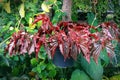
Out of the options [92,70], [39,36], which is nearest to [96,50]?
[39,36]

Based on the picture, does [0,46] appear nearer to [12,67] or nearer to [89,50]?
[12,67]

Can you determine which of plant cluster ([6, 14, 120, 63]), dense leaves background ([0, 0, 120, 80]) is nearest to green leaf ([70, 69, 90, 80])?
dense leaves background ([0, 0, 120, 80])

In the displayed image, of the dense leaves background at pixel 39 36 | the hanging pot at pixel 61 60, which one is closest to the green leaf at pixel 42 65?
the dense leaves background at pixel 39 36

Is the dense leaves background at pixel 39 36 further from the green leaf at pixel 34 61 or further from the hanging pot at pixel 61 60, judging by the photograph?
the hanging pot at pixel 61 60

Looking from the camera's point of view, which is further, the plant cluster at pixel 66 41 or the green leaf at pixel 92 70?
the green leaf at pixel 92 70

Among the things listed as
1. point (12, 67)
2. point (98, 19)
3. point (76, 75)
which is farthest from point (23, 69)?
point (98, 19)

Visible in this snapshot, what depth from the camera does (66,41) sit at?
54.4 inches

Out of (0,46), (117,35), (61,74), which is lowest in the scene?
(61,74)

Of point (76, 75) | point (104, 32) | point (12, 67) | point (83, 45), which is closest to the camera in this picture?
point (83, 45)

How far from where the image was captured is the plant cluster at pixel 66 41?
1.38m

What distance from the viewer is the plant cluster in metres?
1.38

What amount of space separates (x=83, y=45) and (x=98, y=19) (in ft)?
4.74

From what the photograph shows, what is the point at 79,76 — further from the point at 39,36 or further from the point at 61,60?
the point at 39,36

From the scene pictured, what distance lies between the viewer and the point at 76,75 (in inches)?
86.6
